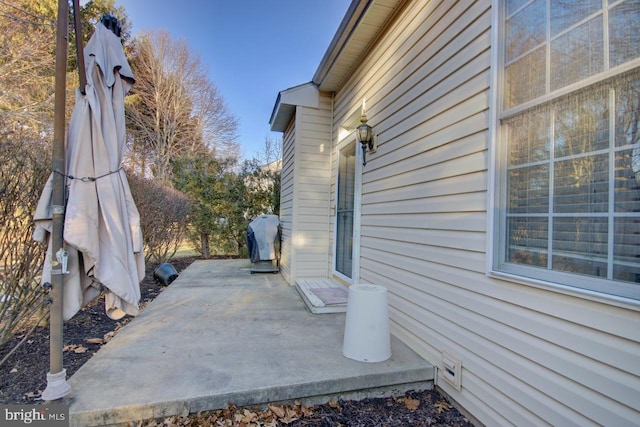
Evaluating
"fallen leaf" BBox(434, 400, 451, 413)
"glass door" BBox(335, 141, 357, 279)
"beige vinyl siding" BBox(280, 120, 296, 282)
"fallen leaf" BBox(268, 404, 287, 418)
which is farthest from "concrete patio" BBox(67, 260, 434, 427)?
"beige vinyl siding" BBox(280, 120, 296, 282)

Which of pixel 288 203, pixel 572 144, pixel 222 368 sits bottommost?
pixel 222 368

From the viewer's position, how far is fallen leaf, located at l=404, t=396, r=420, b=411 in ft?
6.70

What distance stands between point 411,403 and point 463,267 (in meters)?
0.98

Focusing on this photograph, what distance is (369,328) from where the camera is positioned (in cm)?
231

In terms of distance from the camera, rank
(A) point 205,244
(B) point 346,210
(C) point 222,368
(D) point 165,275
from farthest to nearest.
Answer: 1. (A) point 205,244
2. (D) point 165,275
3. (B) point 346,210
4. (C) point 222,368

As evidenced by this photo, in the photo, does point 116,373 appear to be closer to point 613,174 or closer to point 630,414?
point 630,414

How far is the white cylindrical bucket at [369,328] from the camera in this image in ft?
7.54

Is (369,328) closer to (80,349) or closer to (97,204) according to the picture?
(97,204)

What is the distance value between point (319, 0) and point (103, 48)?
25.9ft

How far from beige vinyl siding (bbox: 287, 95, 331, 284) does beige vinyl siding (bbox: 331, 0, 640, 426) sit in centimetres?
158

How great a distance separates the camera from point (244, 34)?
10.7m

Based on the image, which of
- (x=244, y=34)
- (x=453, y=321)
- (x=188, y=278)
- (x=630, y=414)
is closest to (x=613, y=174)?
(x=630, y=414)

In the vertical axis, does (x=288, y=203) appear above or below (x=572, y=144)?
below

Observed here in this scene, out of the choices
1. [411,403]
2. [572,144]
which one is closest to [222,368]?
[411,403]
